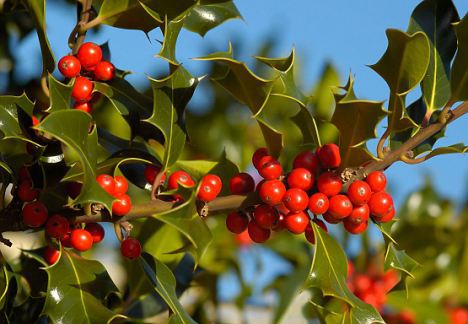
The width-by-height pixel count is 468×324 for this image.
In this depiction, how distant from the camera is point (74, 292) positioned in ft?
4.99

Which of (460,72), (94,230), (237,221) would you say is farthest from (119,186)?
(460,72)

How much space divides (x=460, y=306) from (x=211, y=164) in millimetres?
2293

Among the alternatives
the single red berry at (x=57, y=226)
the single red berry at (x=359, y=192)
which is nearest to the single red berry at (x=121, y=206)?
the single red berry at (x=57, y=226)

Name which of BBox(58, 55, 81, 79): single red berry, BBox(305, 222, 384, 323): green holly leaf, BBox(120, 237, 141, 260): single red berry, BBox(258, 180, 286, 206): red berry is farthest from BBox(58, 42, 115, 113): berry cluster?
BBox(305, 222, 384, 323): green holly leaf

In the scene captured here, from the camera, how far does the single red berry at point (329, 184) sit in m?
1.47

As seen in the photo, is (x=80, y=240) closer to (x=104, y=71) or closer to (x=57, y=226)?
(x=57, y=226)

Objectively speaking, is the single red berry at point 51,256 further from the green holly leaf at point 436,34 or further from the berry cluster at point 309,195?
the green holly leaf at point 436,34

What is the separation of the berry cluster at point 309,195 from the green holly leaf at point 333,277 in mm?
46

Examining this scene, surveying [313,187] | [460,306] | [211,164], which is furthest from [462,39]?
[460,306]

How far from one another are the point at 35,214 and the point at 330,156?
559 millimetres

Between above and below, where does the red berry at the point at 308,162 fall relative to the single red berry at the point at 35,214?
above

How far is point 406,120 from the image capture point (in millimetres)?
1465

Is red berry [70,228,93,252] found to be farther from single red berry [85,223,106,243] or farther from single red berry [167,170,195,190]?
single red berry [167,170,195,190]

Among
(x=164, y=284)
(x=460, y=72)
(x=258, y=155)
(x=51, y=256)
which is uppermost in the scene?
(x=460, y=72)
